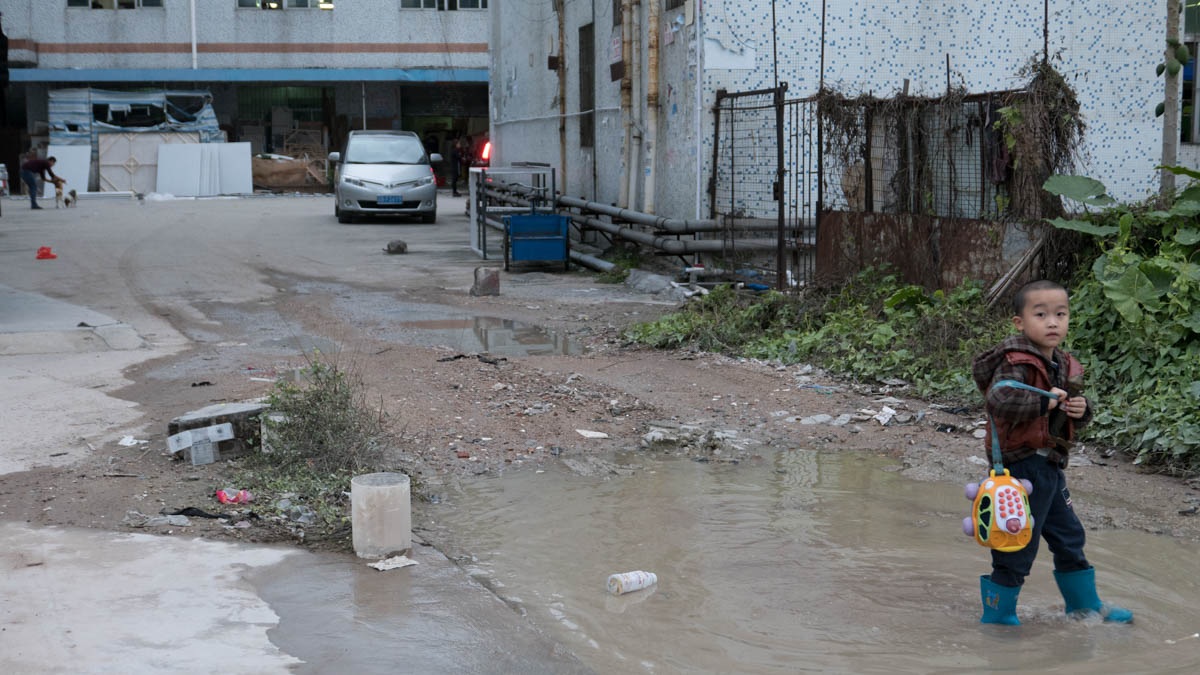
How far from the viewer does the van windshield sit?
2350 centimetres

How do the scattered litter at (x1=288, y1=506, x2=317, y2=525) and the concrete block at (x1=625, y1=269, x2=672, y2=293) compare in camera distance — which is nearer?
the scattered litter at (x1=288, y1=506, x2=317, y2=525)

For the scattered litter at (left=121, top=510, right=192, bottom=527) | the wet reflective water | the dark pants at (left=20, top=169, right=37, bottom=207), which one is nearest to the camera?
the scattered litter at (left=121, top=510, right=192, bottom=527)

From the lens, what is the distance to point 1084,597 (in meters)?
4.04

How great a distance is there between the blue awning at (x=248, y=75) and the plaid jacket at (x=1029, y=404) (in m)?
37.2

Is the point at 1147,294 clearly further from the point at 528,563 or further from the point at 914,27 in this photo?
the point at 914,27

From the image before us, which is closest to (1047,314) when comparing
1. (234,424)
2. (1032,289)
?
(1032,289)

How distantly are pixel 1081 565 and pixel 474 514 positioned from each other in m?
2.67

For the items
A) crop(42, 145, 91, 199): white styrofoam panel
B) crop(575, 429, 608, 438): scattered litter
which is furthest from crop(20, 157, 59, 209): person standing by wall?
crop(575, 429, 608, 438): scattered litter

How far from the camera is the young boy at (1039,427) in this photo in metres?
3.81

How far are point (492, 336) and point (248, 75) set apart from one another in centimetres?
3130

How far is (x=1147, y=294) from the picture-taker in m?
6.94

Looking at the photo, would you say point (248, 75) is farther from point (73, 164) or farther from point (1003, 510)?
point (1003, 510)

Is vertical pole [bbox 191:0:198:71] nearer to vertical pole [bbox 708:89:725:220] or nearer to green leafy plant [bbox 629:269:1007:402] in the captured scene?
vertical pole [bbox 708:89:725:220]

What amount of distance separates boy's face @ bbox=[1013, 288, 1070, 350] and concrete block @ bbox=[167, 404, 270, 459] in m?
3.91
